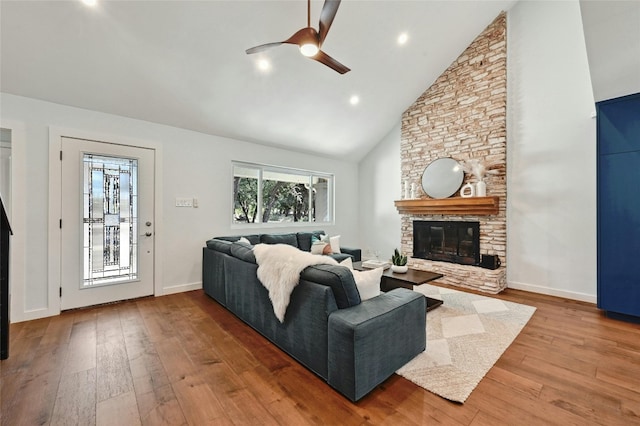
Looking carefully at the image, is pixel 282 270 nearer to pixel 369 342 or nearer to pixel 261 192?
pixel 369 342

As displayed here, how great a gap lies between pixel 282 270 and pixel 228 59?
2.77 metres

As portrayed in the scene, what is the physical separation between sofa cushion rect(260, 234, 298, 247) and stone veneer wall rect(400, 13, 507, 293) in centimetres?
232

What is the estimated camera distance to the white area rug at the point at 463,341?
1.92 m

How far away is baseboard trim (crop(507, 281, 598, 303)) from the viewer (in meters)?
3.62

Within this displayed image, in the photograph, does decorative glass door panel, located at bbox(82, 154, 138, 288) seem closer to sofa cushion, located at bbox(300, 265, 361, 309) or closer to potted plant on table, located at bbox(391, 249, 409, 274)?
sofa cushion, located at bbox(300, 265, 361, 309)

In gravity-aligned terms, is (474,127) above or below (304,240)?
above

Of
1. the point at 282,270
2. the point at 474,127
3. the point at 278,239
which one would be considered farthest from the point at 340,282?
the point at 474,127

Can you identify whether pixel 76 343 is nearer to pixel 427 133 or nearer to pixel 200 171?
pixel 200 171

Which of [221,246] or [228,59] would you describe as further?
[221,246]

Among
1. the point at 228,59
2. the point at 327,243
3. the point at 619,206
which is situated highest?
the point at 228,59

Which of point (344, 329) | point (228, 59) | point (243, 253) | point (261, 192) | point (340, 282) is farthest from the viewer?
point (261, 192)

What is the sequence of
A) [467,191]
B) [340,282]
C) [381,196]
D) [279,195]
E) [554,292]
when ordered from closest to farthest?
[340,282], [554,292], [467,191], [279,195], [381,196]

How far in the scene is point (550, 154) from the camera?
13.0 feet

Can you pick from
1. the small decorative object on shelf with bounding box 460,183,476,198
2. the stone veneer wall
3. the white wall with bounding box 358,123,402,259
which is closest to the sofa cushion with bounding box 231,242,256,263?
the white wall with bounding box 358,123,402,259
